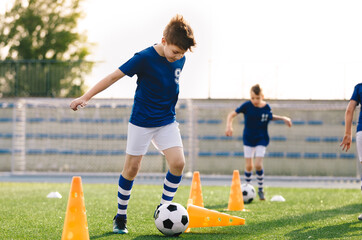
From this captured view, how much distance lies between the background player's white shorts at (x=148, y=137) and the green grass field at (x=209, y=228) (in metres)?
0.79

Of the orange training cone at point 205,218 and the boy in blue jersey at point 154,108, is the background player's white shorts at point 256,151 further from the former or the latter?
the boy in blue jersey at point 154,108

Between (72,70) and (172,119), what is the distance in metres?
15.1

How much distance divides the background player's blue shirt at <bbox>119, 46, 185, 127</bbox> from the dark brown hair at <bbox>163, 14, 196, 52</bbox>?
0.27 metres

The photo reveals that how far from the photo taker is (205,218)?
548cm

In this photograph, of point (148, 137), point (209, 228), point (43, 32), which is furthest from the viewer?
point (43, 32)

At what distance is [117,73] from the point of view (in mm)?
4902

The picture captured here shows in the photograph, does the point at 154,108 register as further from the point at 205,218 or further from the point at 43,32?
the point at 43,32

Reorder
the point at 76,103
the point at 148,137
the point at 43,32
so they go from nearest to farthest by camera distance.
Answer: the point at 76,103
the point at 148,137
the point at 43,32

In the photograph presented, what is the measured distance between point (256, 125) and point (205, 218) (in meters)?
3.74

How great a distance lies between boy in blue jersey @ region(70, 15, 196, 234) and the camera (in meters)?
4.98

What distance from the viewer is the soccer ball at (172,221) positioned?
194 inches

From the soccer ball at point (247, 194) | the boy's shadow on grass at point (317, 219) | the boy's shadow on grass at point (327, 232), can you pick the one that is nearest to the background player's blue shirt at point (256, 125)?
the soccer ball at point (247, 194)

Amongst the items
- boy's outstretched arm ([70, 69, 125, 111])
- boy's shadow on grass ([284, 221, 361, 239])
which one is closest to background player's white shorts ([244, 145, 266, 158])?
boy's shadow on grass ([284, 221, 361, 239])

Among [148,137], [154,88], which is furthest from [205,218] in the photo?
[154,88]
